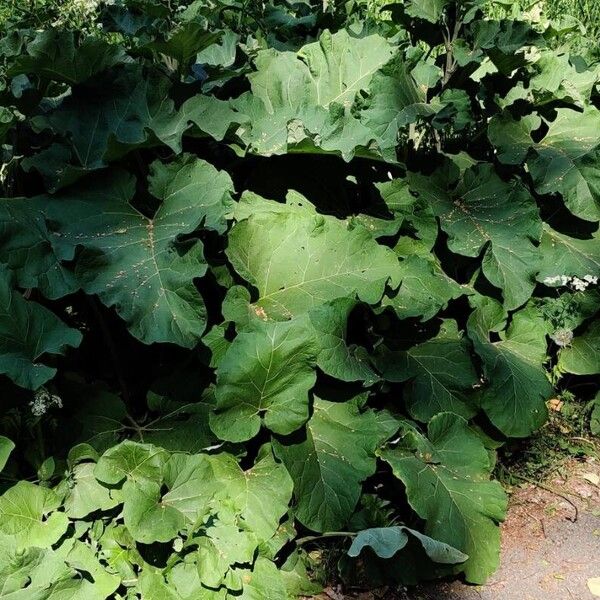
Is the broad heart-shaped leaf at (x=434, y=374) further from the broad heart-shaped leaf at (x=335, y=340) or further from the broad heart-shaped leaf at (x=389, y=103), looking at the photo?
the broad heart-shaped leaf at (x=389, y=103)

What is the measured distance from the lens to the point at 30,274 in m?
2.53

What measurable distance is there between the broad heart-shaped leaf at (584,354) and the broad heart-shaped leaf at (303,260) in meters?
0.95

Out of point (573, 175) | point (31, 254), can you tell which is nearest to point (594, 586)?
point (573, 175)

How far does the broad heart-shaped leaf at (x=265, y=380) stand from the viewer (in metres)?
2.59

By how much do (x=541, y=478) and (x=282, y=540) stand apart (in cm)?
104

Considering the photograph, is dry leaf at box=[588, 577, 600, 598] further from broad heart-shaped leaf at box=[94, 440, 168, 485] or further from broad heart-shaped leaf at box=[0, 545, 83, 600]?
broad heart-shaped leaf at box=[0, 545, 83, 600]

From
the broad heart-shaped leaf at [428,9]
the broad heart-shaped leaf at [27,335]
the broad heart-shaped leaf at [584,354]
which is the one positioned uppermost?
the broad heart-shaped leaf at [428,9]

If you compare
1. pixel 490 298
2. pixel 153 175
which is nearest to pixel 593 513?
pixel 490 298

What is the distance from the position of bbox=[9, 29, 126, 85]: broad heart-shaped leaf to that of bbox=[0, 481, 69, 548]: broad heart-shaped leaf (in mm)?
1174

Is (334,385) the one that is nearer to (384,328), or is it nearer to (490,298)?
(384,328)

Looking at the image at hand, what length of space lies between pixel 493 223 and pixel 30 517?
1.84 metres

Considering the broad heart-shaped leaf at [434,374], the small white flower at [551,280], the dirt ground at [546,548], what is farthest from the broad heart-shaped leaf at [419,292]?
the dirt ground at [546,548]

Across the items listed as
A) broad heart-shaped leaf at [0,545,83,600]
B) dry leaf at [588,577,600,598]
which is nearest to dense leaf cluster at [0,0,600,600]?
broad heart-shaped leaf at [0,545,83,600]

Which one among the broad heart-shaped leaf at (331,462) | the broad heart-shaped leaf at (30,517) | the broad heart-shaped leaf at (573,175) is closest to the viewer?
the broad heart-shaped leaf at (30,517)
